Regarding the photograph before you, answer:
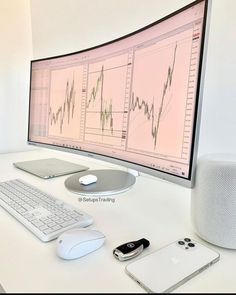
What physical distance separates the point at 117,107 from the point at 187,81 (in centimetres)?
27

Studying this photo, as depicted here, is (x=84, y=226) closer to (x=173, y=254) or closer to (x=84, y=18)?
(x=173, y=254)

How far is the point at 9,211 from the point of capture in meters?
0.56

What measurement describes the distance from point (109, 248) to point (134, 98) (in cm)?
39

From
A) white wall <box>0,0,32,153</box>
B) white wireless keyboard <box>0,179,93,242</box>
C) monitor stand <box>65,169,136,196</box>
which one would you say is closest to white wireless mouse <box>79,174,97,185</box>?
monitor stand <box>65,169,136,196</box>

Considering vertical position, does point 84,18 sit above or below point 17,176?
above

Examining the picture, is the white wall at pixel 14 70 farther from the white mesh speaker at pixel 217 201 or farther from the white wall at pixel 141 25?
the white mesh speaker at pixel 217 201

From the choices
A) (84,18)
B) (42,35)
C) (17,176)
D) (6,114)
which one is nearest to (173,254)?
(17,176)

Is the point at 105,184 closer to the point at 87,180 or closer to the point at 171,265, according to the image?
the point at 87,180

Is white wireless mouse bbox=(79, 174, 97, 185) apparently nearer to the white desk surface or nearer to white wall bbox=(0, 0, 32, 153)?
the white desk surface

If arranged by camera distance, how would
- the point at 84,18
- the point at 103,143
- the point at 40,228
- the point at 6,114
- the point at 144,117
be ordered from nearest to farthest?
the point at 40,228 < the point at 144,117 < the point at 103,143 < the point at 84,18 < the point at 6,114

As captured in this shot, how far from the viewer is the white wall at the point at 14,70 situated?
1.28 m

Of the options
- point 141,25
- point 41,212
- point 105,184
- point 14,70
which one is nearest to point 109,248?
point 41,212

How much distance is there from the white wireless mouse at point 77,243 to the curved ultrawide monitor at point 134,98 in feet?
0.70

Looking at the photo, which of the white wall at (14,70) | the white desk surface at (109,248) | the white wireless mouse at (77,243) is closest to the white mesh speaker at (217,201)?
the white desk surface at (109,248)
